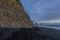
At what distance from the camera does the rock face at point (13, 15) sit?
2.23 metres

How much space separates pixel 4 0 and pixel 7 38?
86 centimetres

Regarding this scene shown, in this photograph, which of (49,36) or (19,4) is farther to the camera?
(19,4)

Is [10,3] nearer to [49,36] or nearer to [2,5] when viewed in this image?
[2,5]

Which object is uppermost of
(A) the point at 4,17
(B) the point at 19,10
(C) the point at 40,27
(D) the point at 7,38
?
(B) the point at 19,10

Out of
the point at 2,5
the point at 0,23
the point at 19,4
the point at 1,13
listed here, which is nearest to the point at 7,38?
the point at 0,23

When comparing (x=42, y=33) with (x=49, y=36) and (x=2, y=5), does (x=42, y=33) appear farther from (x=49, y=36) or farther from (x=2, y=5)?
(x=2, y=5)

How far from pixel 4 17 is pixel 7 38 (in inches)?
21.8

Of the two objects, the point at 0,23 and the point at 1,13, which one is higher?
the point at 1,13

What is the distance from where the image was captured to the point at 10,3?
8.12 ft

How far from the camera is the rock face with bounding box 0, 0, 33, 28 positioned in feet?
7.32

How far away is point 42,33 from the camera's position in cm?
218

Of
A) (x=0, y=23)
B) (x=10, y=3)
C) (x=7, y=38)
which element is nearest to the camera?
(x=7, y=38)

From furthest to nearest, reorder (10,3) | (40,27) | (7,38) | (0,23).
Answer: (10,3)
(40,27)
(0,23)
(7,38)

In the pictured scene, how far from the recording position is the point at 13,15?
2383 millimetres
